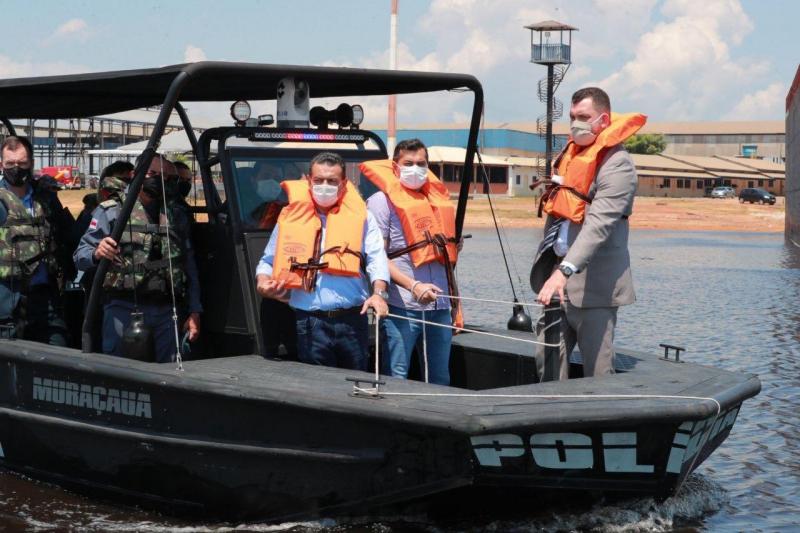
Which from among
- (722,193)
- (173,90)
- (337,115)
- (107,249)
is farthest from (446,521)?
(722,193)

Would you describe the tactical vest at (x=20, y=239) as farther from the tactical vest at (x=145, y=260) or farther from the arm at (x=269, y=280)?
the arm at (x=269, y=280)

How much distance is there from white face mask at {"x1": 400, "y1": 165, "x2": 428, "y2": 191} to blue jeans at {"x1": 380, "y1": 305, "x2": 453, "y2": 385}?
69 cm

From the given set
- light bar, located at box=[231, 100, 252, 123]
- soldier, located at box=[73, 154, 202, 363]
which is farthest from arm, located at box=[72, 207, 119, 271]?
light bar, located at box=[231, 100, 252, 123]

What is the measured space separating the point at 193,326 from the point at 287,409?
1.19 meters

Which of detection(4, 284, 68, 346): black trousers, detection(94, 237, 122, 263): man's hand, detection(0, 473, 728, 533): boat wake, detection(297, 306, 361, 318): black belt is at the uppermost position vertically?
detection(94, 237, 122, 263): man's hand

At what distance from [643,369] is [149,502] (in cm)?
270

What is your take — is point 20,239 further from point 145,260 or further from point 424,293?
point 424,293

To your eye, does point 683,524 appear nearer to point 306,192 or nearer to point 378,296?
point 378,296

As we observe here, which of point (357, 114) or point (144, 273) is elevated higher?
point (357, 114)

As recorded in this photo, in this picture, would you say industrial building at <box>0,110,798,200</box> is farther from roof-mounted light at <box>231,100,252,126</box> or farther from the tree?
roof-mounted light at <box>231,100,252,126</box>

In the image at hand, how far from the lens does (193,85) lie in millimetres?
6727

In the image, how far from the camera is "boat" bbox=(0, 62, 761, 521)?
5.15 meters

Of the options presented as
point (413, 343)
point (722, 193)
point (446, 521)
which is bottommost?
point (446, 521)

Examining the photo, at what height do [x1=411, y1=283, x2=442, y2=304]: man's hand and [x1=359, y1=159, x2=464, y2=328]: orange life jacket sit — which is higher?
[x1=359, y1=159, x2=464, y2=328]: orange life jacket
